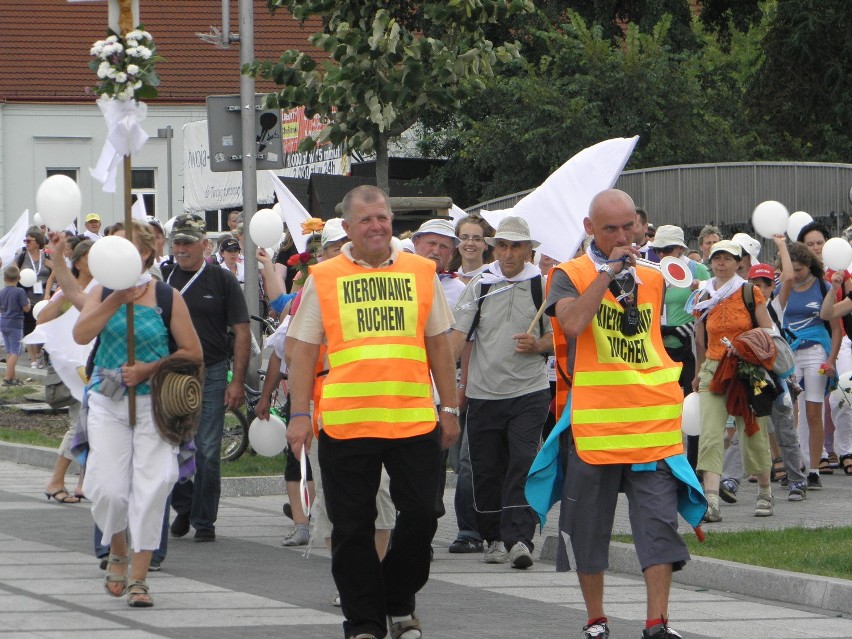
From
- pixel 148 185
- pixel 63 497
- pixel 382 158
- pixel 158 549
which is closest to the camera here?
pixel 158 549

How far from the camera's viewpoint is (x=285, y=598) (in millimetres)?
8289

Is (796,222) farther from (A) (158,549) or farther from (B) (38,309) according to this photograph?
(A) (158,549)

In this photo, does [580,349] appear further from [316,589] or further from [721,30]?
[721,30]

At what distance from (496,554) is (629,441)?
3.19m

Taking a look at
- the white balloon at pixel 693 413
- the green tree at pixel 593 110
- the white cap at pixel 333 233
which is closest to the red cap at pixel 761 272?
the white balloon at pixel 693 413

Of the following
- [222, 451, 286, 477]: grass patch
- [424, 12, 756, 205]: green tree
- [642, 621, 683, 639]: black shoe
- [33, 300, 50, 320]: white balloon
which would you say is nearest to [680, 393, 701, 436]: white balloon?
[222, 451, 286, 477]: grass patch

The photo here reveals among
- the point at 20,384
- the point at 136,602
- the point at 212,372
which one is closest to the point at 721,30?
the point at 20,384

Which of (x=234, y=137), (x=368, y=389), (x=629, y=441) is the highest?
(x=234, y=137)

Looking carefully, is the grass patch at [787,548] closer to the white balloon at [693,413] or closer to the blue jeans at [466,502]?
the blue jeans at [466,502]

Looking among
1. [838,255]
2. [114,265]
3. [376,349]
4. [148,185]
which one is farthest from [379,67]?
[148,185]

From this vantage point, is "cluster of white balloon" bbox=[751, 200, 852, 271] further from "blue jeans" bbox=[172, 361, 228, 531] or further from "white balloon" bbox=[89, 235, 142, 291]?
"white balloon" bbox=[89, 235, 142, 291]

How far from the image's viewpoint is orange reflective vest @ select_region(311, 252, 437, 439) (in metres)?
6.83

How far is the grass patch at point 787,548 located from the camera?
865cm

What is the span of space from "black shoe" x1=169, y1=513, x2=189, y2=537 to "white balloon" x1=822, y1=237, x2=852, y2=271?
5305 mm
